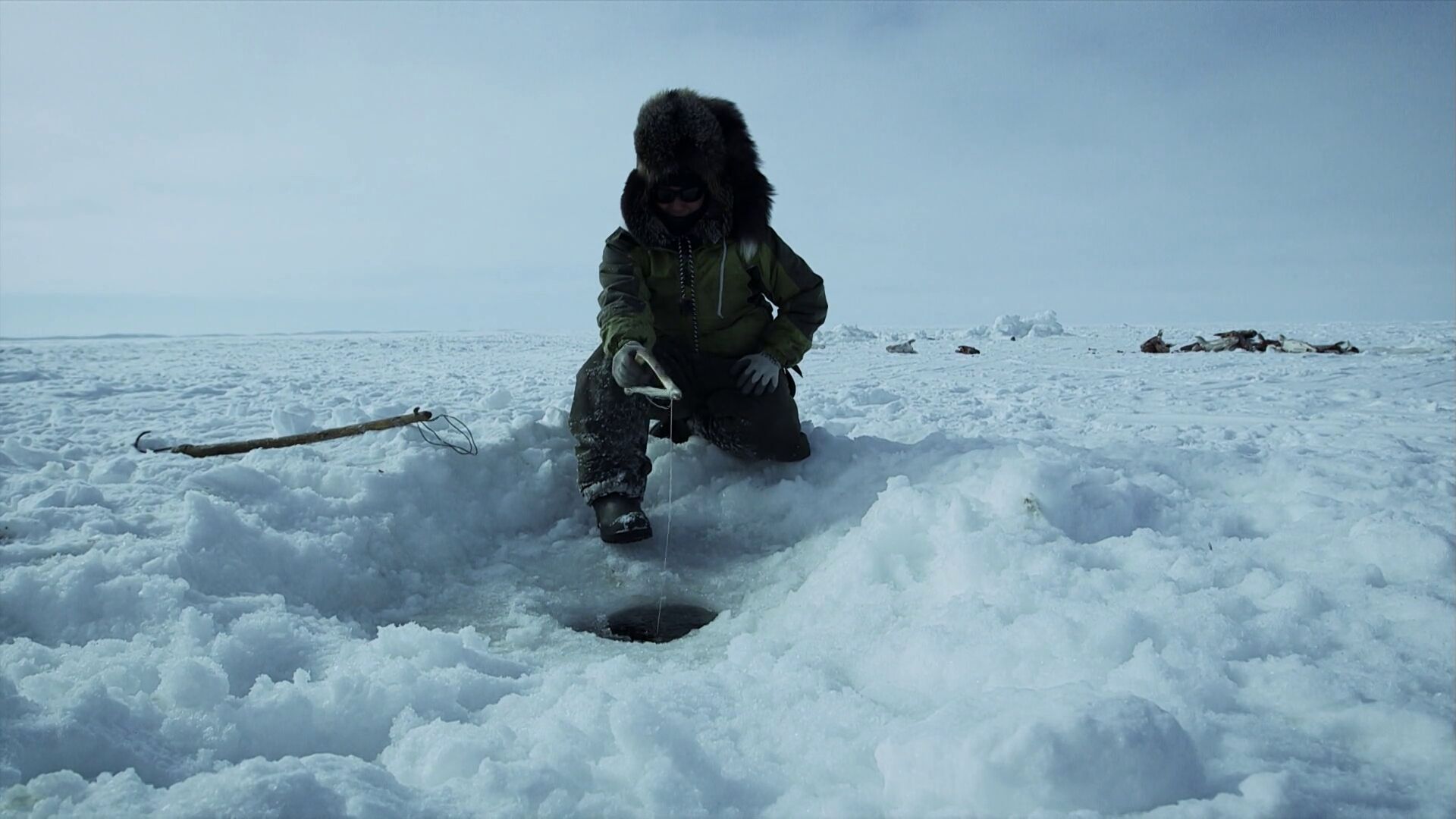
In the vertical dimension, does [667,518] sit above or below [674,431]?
below

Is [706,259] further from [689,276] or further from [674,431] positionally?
[674,431]

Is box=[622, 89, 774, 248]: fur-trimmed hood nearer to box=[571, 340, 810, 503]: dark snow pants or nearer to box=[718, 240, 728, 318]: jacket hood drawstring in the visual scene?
box=[718, 240, 728, 318]: jacket hood drawstring

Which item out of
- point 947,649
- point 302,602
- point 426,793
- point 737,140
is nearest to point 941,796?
point 947,649

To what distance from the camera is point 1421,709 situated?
1.31m

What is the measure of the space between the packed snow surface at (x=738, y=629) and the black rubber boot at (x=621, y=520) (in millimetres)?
105

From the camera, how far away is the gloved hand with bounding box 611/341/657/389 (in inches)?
119

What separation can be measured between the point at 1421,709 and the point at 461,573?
8.89 feet

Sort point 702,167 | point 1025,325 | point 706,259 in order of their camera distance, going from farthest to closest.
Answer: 1. point 1025,325
2. point 706,259
3. point 702,167

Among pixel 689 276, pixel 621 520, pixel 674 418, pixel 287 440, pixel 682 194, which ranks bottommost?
pixel 621 520

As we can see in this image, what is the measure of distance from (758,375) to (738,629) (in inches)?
50.7

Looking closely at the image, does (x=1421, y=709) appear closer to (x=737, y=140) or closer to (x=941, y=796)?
(x=941, y=796)

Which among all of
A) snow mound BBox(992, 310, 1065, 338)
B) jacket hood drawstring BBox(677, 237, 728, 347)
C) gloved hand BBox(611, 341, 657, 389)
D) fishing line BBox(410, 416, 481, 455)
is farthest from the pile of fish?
fishing line BBox(410, 416, 481, 455)

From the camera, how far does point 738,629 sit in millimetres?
2279

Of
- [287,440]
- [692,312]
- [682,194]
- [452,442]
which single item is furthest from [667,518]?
[287,440]
